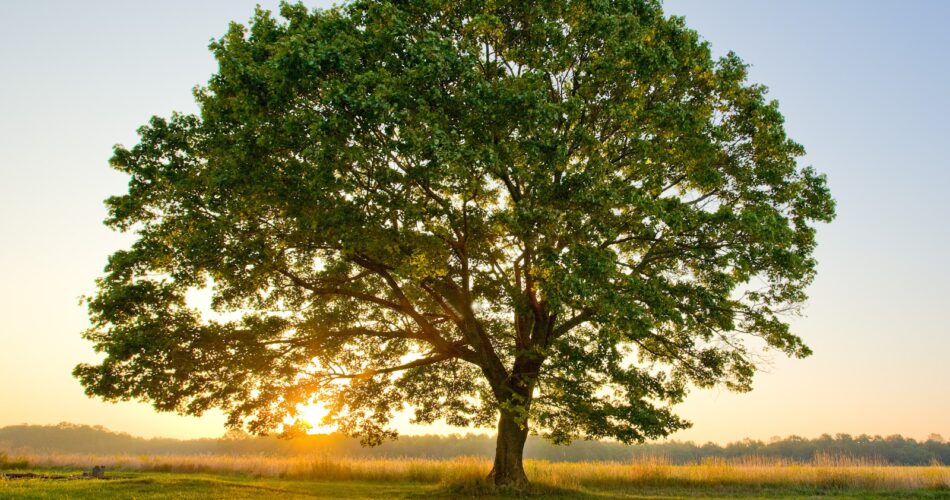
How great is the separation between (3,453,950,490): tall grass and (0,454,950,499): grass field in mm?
43

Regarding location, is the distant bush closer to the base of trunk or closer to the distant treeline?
the distant treeline

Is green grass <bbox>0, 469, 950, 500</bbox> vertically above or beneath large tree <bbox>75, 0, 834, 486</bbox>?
beneath

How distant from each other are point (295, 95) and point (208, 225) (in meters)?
4.64

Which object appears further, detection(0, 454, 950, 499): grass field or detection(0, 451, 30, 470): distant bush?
detection(0, 451, 30, 470): distant bush

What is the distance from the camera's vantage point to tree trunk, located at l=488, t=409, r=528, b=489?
69.8 feet

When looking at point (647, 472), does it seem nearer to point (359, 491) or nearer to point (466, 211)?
point (359, 491)

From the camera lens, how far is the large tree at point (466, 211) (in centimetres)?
1523

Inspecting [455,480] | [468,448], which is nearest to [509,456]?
[455,480]

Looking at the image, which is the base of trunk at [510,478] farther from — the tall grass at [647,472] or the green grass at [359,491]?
the tall grass at [647,472]

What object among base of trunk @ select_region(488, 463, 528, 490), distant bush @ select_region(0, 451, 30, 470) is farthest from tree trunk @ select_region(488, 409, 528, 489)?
distant bush @ select_region(0, 451, 30, 470)

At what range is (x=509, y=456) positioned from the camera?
70.7ft

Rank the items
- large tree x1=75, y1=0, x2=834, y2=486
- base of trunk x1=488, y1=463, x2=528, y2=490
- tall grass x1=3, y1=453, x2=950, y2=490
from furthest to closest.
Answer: tall grass x1=3, y1=453, x2=950, y2=490
base of trunk x1=488, y1=463, x2=528, y2=490
large tree x1=75, y1=0, x2=834, y2=486

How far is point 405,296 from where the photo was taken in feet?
71.9

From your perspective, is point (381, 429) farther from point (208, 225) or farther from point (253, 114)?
point (253, 114)
